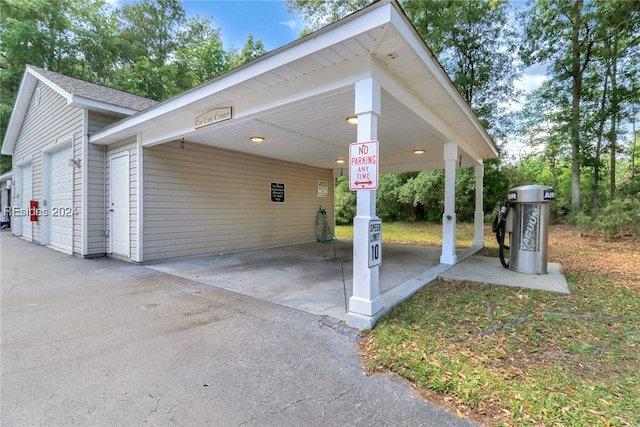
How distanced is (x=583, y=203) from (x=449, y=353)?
12.4 m

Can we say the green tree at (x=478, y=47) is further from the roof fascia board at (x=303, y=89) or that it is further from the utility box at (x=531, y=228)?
the roof fascia board at (x=303, y=89)

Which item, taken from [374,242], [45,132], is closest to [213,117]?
[374,242]

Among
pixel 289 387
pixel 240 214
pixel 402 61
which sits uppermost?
pixel 402 61

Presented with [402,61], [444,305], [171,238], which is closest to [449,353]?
[444,305]

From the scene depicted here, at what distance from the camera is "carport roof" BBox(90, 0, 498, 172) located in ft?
8.34

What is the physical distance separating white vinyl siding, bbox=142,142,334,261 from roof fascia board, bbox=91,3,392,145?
1665 mm

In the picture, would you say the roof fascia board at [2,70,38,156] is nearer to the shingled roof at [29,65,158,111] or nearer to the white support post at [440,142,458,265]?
the shingled roof at [29,65,158,111]

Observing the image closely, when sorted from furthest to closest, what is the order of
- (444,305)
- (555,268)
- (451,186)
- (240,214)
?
(240,214) → (451,186) → (555,268) → (444,305)

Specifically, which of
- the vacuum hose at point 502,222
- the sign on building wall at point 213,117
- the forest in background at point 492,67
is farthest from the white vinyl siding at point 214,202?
the forest in background at point 492,67

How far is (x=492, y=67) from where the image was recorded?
1355 cm

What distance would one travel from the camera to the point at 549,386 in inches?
70.7

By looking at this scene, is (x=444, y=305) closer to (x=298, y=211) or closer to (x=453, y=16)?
(x=298, y=211)

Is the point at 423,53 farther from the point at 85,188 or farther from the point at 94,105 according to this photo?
the point at 85,188

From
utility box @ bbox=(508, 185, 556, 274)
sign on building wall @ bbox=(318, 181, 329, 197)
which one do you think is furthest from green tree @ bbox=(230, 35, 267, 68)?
utility box @ bbox=(508, 185, 556, 274)
